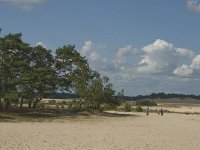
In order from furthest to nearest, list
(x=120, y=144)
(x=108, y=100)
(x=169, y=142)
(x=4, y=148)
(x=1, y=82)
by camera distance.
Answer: (x=108, y=100)
(x=1, y=82)
(x=169, y=142)
(x=120, y=144)
(x=4, y=148)

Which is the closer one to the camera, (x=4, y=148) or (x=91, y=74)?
(x=4, y=148)

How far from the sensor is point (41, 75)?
5678cm

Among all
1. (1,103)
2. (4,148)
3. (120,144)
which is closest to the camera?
(4,148)

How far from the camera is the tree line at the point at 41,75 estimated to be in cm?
5353

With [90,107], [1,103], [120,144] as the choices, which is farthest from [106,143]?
[90,107]

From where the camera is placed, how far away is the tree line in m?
53.5

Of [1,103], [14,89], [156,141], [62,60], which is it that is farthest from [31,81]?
[156,141]

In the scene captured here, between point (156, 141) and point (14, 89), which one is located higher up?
point (14, 89)

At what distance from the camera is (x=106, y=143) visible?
25516 millimetres

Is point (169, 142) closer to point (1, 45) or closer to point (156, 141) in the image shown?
point (156, 141)

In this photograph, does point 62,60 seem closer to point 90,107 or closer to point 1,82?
point 90,107

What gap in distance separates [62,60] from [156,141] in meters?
37.5

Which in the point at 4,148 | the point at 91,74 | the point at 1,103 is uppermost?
the point at 91,74

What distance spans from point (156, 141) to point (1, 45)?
3076 cm
